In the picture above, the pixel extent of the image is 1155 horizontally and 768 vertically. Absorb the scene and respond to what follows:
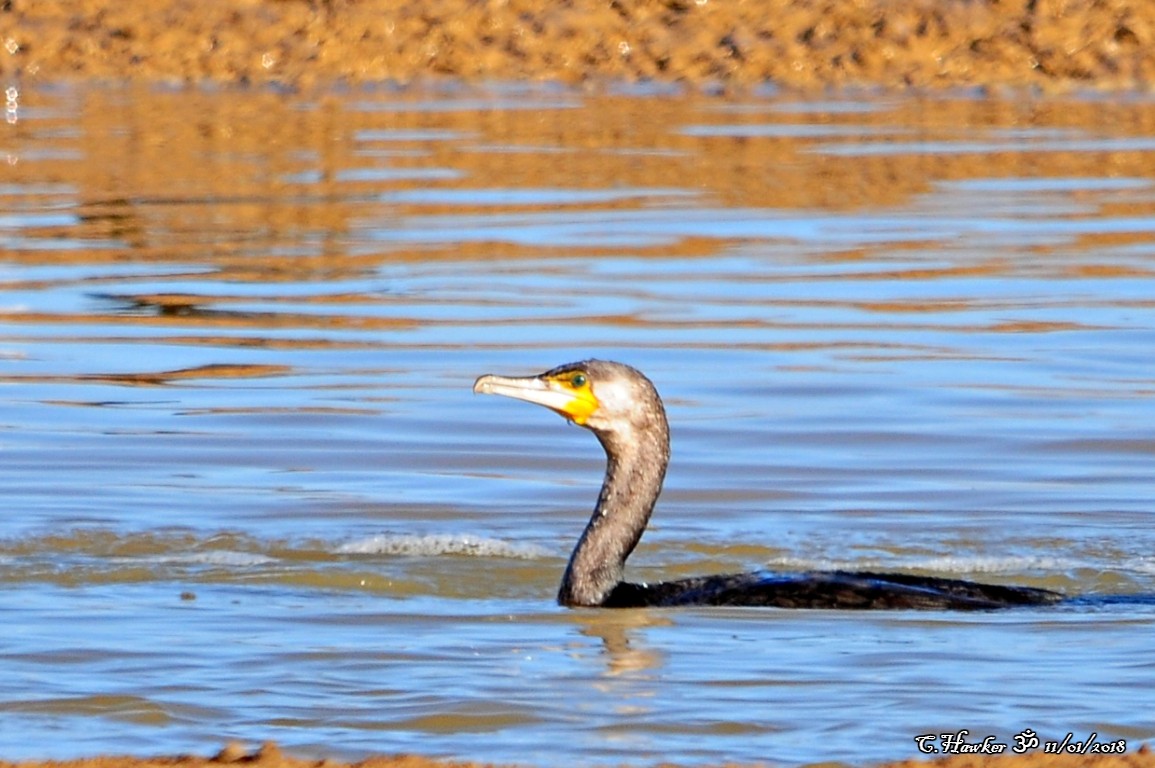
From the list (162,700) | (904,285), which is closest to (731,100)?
(904,285)

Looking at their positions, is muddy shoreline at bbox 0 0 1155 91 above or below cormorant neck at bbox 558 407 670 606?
above

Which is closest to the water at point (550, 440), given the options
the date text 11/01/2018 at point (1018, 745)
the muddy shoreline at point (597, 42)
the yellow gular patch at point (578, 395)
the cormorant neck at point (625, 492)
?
the date text 11/01/2018 at point (1018, 745)

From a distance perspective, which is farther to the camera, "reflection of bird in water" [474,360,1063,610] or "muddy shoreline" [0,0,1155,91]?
"muddy shoreline" [0,0,1155,91]

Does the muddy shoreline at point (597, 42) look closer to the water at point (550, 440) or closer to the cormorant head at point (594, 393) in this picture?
the water at point (550, 440)

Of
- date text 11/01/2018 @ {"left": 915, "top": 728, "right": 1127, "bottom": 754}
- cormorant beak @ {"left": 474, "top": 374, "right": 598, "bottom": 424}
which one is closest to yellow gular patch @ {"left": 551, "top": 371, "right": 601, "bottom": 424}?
cormorant beak @ {"left": 474, "top": 374, "right": 598, "bottom": 424}

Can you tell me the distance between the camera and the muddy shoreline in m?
34.5

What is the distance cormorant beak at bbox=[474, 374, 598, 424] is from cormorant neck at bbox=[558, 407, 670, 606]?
0.20 metres

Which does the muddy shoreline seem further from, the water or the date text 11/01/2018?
the date text 11/01/2018

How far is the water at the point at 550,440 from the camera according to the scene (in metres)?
7.50

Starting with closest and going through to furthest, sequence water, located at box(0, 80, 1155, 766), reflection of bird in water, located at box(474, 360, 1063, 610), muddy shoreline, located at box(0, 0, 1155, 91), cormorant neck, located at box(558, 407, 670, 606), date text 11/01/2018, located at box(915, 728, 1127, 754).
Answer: date text 11/01/2018, located at box(915, 728, 1127, 754), water, located at box(0, 80, 1155, 766), reflection of bird in water, located at box(474, 360, 1063, 610), cormorant neck, located at box(558, 407, 670, 606), muddy shoreline, located at box(0, 0, 1155, 91)

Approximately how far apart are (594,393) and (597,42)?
2770 centimetres

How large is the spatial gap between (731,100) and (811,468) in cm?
2202

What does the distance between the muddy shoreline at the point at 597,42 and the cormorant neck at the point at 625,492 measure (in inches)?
987

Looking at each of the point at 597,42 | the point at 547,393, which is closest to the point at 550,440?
the point at 547,393
